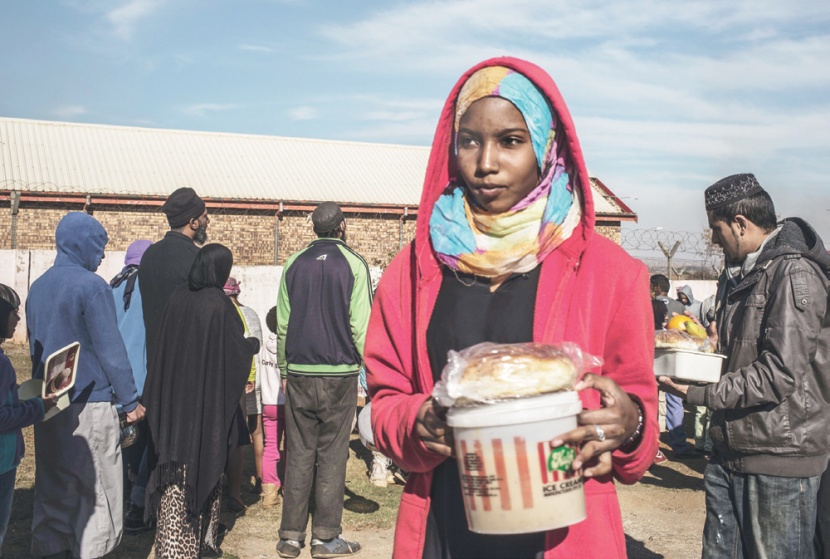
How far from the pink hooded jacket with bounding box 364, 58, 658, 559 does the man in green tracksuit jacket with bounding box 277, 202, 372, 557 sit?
455 cm

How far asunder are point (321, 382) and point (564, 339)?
4.93 metres

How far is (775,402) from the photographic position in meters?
3.75

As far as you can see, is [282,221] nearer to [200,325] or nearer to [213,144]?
[213,144]

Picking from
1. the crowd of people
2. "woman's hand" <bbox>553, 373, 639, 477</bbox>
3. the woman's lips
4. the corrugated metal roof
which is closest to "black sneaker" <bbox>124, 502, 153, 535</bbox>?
the crowd of people

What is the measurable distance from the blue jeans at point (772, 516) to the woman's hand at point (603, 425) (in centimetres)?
237

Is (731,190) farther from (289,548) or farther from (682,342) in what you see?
(289,548)

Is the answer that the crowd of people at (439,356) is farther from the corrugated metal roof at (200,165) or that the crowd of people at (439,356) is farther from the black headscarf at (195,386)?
the corrugated metal roof at (200,165)

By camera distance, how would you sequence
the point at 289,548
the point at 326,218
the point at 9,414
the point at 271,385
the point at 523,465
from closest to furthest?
the point at 523,465, the point at 9,414, the point at 289,548, the point at 326,218, the point at 271,385

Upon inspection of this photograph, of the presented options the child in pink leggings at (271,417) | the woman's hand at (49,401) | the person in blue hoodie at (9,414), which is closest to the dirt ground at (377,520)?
the child in pink leggings at (271,417)

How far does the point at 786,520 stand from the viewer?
12.3 ft

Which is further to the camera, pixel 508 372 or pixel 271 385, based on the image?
pixel 271 385

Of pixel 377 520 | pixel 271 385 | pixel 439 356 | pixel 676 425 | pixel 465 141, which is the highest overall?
pixel 465 141

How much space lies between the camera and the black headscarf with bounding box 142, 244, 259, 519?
583cm

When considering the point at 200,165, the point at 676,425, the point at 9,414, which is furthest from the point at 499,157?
the point at 200,165
